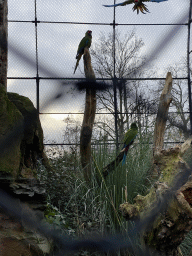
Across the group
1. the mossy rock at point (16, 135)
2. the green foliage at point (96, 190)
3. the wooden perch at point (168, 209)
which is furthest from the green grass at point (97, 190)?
the wooden perch at point (168, 209)

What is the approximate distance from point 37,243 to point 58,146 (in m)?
2.01

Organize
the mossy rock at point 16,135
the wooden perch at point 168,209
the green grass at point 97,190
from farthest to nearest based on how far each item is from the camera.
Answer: the green grass at point 97,190, the wooden perch at point 168,209, the mossy rock at point 16,135

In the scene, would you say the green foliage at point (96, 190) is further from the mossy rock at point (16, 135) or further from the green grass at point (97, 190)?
the mossy rock at point (16, 135)

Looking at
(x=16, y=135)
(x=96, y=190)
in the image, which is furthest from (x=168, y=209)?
(x=96, y=190)

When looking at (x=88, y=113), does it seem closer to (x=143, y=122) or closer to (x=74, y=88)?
(x=143, y=122)

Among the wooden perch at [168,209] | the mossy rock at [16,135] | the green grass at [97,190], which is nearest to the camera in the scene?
the mossy rock at [16,135]

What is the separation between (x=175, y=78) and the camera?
3807mm

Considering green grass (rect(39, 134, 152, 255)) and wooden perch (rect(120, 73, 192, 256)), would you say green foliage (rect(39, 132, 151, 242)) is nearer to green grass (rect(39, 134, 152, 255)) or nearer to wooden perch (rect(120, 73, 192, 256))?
green grass (rect(39, 134, 152, 255))

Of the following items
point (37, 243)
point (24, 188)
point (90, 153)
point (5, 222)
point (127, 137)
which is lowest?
point (37, 243)

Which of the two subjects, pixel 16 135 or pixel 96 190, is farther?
pixel 96 190

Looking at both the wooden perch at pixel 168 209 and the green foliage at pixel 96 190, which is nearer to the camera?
the wooden perch at pixel 168 209

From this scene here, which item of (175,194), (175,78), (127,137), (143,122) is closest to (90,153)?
(127,137)

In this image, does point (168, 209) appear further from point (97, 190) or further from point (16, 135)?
point (97, 190)

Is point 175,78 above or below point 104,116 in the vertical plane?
above
